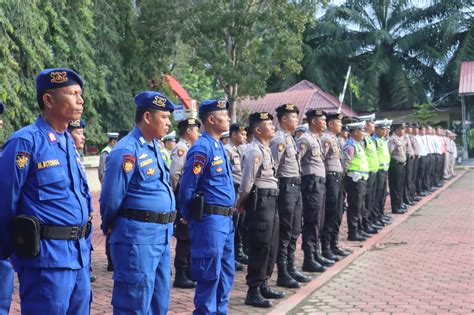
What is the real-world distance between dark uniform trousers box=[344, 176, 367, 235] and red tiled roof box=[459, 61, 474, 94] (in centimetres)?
2395

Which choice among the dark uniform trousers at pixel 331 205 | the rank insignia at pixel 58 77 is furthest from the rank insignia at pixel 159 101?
the dark uniform trousers at pixel 331 205

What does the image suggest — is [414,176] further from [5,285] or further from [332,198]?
[5,285]

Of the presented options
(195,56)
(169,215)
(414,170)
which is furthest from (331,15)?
(169,215)

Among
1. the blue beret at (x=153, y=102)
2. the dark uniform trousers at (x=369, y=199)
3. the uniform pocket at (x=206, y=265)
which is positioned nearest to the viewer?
the blue beret at (x=153, y=102)

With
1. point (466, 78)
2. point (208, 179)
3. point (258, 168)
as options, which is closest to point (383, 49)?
point (466, 78)

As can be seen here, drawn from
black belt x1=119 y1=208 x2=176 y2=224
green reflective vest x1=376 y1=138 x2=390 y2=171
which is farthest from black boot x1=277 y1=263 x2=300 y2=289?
green reflective vest x1=376 y1=138 x2=390 y2=171

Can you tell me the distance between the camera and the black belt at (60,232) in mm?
3246

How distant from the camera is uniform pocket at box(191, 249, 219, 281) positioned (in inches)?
187

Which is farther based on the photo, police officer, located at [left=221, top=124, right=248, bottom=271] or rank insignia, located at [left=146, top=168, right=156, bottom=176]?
police officer, located at [left=221, top=124, right=248, bottom=271]

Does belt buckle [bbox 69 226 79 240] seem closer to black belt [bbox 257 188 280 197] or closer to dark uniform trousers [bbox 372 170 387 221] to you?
black belt [bbox 257 188 280 197]

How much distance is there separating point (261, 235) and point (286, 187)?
87 cm

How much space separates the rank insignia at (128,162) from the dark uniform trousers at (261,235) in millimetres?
2247

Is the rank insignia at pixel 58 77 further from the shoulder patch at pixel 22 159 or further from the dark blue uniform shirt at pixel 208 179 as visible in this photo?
the dark blue uniform shirt at pixel 208 179

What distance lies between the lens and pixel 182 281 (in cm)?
699
